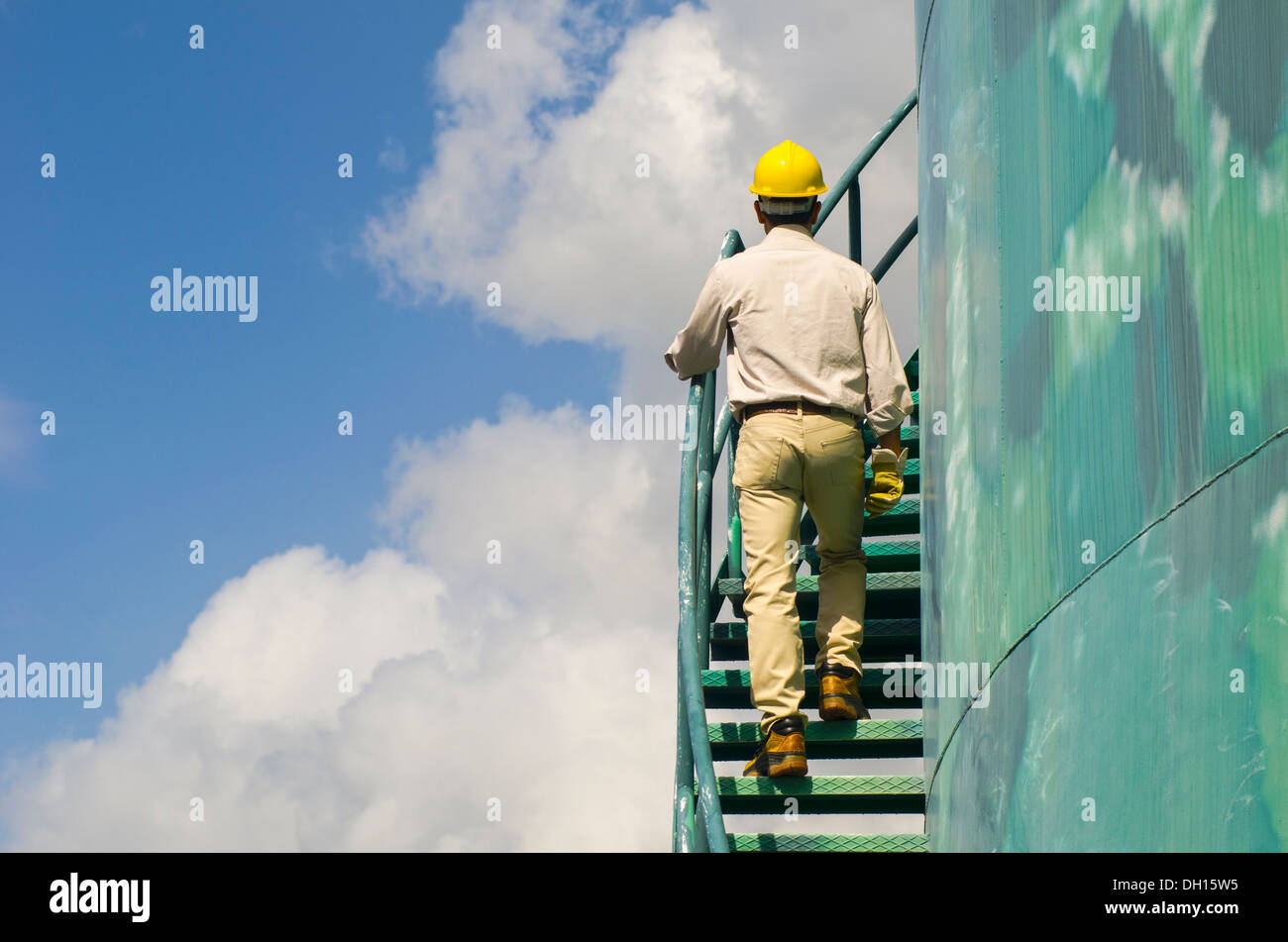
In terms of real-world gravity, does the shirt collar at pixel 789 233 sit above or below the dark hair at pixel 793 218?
below

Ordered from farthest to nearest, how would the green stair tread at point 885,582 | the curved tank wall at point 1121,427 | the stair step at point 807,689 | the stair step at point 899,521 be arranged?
the stair step at point 899,521 → the green stair tread at point 885,582 → the stair step at point 807,689 → the curved tank wall at point 1121,427

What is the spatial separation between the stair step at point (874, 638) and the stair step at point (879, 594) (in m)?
0.08

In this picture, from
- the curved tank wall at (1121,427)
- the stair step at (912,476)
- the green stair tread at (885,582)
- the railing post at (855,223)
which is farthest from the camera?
the railing post at (855,223)

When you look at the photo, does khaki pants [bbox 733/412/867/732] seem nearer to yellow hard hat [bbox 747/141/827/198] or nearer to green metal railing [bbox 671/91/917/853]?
green metal railing [bbox 671/91/917/853]

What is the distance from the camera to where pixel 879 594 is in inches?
275

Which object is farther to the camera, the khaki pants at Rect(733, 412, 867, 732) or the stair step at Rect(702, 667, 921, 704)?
the stair step at Rect(702, 667, 921, 704)

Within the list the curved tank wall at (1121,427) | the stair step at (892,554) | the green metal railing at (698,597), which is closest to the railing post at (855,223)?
the green metal railing at (698,597)

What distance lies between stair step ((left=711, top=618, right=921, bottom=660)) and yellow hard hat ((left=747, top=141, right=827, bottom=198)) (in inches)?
80.2

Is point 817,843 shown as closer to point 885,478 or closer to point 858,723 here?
point 858,723

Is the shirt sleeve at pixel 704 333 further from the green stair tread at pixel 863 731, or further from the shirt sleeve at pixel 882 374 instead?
the green stair tread at pixel 863 731

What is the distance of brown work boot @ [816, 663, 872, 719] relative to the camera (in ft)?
20.2

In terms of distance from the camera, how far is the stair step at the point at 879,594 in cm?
686

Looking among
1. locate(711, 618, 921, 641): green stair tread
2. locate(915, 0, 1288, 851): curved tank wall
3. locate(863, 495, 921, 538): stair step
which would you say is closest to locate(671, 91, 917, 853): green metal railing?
locate(711, 618, 921, 641): green stair tread
